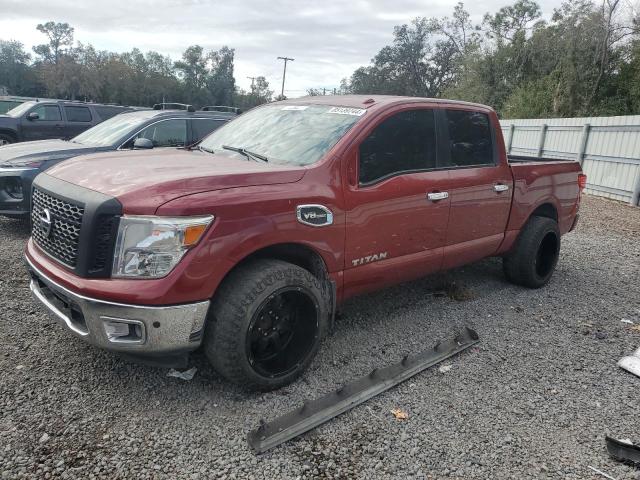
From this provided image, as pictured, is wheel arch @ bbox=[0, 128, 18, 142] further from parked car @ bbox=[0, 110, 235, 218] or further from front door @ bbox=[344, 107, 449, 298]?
front door @ bbox=[344, 107, 449, 298]

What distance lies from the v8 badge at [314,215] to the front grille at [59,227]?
4.02 feet

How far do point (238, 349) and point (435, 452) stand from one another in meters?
1.20

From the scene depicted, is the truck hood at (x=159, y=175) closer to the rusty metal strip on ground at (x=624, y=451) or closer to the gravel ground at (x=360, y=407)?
the gravel ground at (x=360, y=407)

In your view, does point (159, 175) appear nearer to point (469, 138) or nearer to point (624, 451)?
point (469, 138)

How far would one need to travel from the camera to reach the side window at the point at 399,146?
351cm

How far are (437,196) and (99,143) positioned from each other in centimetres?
509

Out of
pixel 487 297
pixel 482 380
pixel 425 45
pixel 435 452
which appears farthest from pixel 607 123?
pixel 425 45

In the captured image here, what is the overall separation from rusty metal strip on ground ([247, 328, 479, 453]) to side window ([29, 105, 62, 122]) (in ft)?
34.5

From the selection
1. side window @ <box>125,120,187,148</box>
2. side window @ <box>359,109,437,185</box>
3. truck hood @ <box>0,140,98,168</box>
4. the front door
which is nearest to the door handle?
the front door

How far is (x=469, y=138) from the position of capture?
14.6ft

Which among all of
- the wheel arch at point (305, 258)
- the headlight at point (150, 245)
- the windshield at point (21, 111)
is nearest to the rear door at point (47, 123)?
the windshield at point (21, 111)

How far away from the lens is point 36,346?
345cm

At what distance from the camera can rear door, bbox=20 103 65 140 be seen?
10.9m

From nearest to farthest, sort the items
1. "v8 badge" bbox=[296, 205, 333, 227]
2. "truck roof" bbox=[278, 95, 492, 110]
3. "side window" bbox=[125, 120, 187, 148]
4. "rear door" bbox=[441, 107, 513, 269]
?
"v8 badge" bbox=[296, 205, 333, 227]
"truck roof" bbox=[278, 95, 492, 110]
"rear door" bbox=[441, 107, 513, 269]
"side window" bbox=[125, 120, 187, 148]
